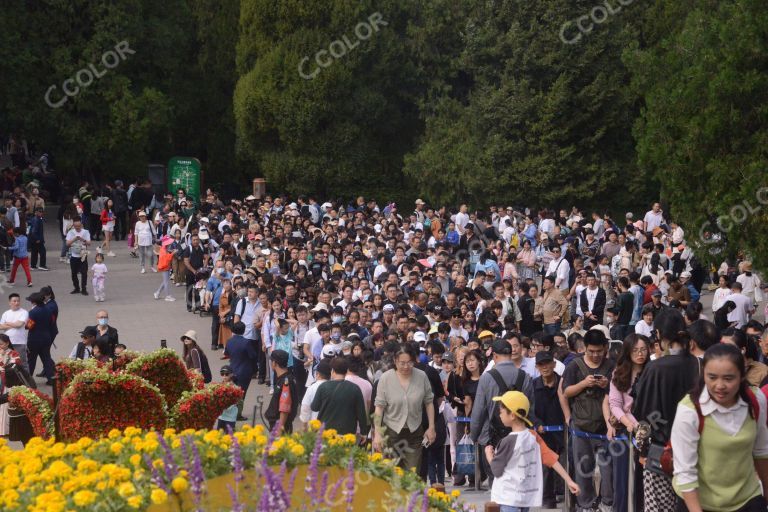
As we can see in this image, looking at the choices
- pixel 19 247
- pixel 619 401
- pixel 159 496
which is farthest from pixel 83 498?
pixel 19 247

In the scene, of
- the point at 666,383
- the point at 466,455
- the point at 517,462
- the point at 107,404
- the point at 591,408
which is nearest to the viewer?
the point at 666,383

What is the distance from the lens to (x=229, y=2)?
43.2 m

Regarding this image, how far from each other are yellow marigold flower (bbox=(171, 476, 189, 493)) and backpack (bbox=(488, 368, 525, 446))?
4.70 meters

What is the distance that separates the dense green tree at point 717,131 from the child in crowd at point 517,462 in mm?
9824

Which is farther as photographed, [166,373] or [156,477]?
[166,373]

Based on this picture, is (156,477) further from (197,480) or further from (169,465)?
(197,480)

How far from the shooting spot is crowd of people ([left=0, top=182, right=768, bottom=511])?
8.56 metres

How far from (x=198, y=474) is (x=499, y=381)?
5.12 meters

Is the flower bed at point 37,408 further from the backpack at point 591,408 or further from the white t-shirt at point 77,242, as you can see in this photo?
the white t-shirt at point 77,242

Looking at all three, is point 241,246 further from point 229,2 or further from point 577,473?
point 229,2

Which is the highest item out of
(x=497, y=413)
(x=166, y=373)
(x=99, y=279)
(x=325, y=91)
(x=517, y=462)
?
(x=325, y=91)

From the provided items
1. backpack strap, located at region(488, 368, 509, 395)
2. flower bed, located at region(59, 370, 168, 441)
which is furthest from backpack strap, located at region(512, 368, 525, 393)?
flower bed, located at region(59, 370, 168, 441)

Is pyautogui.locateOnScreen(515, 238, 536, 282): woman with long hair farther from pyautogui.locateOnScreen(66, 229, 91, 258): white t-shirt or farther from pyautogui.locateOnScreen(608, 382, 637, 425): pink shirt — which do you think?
pyautogui.locateOnScreen(608, 382, 637, 425): pink shirt

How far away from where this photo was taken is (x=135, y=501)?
6.30 meters
